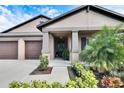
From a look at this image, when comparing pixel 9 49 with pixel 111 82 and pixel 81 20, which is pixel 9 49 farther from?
pixel 111 82

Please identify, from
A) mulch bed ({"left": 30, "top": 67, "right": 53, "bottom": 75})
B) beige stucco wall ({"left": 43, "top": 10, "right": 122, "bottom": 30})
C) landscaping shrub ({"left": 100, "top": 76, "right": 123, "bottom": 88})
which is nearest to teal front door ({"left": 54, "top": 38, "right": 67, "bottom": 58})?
mulch bed ({"left": 30, "top": 67, "right": 53, "bottom": 75})

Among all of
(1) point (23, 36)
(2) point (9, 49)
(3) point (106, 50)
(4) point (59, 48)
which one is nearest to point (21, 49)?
(2) point (9, 49)

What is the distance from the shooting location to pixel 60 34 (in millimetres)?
10453

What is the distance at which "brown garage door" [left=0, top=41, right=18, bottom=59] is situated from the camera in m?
9.49

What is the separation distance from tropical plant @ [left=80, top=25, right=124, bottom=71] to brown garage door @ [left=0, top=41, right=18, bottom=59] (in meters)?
4.47

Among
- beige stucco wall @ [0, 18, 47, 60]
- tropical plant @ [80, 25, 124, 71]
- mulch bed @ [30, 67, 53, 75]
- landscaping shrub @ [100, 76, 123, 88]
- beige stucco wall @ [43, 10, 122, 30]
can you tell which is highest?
beige stucco wall @ [43, 10, 122, 30]

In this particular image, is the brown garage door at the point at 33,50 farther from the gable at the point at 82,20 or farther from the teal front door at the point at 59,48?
the gable at the point at 82,20

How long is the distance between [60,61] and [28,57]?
5.96 ft

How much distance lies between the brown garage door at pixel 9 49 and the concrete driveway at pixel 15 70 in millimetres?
397

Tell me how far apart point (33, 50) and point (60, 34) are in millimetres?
1819

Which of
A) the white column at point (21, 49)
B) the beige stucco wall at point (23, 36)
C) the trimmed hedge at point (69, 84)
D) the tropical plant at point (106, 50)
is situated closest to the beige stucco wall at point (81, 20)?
the beige stucco wall at point (23, 36)

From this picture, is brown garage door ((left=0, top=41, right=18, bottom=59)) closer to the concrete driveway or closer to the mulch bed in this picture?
the concrete driveway
